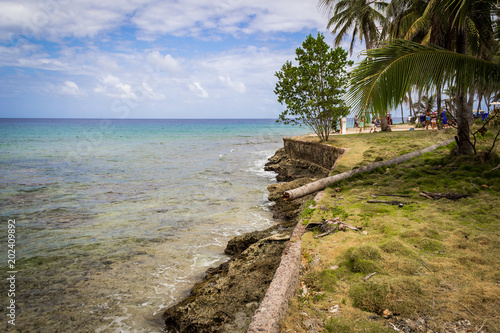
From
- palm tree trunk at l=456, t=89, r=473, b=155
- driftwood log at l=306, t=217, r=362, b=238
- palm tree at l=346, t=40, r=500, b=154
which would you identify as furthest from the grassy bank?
palm tree at l=346, t=40, r=500, b=154

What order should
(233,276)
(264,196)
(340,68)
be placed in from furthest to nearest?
1. (340,68)
2. (264,196)
3. (233,276)

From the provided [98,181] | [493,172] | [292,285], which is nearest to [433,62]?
[493,172]

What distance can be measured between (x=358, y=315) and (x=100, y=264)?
566 cm

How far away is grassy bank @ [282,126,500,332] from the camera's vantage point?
2.77 meters

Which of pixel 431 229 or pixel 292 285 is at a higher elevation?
pixel 431 229

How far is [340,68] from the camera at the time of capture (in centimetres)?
1552

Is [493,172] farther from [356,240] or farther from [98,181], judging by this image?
[98,181]

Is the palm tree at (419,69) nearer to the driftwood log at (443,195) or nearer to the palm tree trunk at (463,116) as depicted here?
the palm tree trunk at (463,116)

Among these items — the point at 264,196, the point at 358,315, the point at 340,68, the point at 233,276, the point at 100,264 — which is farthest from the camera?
the point at 340,68

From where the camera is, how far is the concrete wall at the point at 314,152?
13.8 m

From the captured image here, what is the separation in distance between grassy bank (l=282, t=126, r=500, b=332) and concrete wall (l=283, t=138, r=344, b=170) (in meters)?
6.38

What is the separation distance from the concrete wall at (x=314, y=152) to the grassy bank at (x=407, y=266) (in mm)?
6375

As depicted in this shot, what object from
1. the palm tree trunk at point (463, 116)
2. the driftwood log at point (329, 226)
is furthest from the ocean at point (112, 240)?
the palm tree trunk at point (463, 116)

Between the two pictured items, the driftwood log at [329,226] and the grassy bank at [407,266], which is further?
the driftwood log at [329,226]
